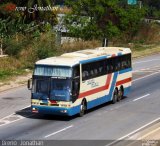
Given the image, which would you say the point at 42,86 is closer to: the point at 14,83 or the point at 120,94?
the point at 120,94

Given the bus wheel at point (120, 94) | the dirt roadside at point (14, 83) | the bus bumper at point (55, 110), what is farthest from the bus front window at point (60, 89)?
the dirt roadside at point (14, 83)

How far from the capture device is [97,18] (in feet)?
194

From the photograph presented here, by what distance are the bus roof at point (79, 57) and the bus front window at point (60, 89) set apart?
0.75 metres

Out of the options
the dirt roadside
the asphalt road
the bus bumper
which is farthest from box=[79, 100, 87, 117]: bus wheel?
the dirt roadside

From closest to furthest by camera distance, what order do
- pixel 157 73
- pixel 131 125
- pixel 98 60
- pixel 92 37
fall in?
pixel 131 125 < pixel 98 60 < pixel 157 73 < pixel 92 37

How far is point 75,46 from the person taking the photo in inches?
2089

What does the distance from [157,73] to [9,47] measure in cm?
1125

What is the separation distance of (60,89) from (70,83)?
1.68ft

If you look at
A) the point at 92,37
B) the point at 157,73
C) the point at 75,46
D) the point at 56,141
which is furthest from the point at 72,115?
the point at 92,37

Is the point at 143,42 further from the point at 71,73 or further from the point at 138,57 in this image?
the point at 71,73

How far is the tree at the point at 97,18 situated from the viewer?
57.3 m

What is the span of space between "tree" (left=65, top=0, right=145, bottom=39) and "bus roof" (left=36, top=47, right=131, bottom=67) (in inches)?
974

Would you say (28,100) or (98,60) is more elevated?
(98,60)

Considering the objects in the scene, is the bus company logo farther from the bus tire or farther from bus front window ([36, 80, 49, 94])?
the bus tire
